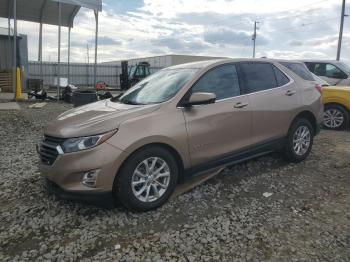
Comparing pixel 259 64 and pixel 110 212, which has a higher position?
pixel 259 64

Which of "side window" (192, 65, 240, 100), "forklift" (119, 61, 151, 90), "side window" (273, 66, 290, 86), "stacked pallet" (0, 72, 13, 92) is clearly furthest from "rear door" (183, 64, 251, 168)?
"forklift" (119, 61, 151, 90)

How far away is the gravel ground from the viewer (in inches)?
134

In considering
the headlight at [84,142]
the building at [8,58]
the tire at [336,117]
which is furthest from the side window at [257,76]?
the building at [8,58]

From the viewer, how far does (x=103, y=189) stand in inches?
151

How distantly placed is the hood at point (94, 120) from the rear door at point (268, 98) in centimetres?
161

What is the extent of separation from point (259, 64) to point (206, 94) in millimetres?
1647

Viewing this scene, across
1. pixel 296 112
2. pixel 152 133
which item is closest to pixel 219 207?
pixel 152 133

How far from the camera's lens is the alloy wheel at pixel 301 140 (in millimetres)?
5855

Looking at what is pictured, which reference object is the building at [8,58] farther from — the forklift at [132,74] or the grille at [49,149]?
the grille at [49,149]

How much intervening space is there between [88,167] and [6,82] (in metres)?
21.3

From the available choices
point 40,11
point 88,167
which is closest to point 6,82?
point 40,11

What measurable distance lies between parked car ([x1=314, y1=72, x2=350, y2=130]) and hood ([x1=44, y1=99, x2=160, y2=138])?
259 inches

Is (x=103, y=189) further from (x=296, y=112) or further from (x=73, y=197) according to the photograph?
(x=296, y=112)

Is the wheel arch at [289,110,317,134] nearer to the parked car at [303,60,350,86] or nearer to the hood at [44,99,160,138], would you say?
the hood at [44,99,160,138]
